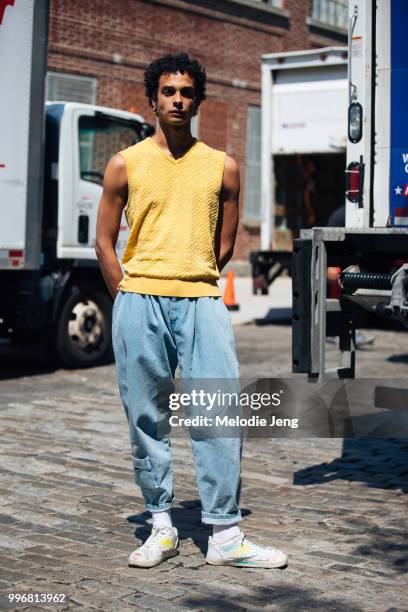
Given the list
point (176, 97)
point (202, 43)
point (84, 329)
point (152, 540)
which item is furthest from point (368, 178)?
point (202, 43)

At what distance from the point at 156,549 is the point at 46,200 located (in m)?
7.05

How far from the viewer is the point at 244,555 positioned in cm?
458

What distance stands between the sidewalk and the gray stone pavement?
868 centimetres

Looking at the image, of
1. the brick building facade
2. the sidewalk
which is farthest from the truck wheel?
the brick building facade

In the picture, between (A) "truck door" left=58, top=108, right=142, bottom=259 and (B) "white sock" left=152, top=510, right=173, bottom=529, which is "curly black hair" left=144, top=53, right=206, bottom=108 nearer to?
(B) "white sock" left=152, top=510, right=173, bottom=529

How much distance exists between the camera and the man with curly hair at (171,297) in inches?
179

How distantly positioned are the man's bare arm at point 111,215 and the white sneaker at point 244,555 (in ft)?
3.68

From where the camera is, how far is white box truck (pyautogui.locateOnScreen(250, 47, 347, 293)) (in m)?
16.2

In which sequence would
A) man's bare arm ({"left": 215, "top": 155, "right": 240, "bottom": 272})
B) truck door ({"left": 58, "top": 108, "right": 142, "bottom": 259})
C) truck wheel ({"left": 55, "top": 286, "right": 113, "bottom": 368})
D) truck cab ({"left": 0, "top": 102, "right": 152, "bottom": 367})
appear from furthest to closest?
truck wheel ({"left": 55, "top": 286, "right": 113, "bottom": 368}) < truck door ({"left": 58, "top": 108, "right": 142, "bottom": 259}) < truck cab ({"left": 0, "top": 102, "right": 152, "bottom": 367}) < man's bare arm ({"left": 215, "top": 155, "right": 240, "bottom": 272})

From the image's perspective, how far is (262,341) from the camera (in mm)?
14328

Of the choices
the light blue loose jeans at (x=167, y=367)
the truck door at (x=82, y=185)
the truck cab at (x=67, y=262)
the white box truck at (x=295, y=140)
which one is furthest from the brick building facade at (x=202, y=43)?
the light blue loose jeans at (x=167, y=367)

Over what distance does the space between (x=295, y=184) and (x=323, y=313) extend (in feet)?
36.7

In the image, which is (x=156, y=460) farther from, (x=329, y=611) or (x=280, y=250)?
(x=280, y=250)

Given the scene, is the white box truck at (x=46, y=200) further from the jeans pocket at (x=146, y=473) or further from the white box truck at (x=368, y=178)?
the jeans pocket at (x=146, y=473)
